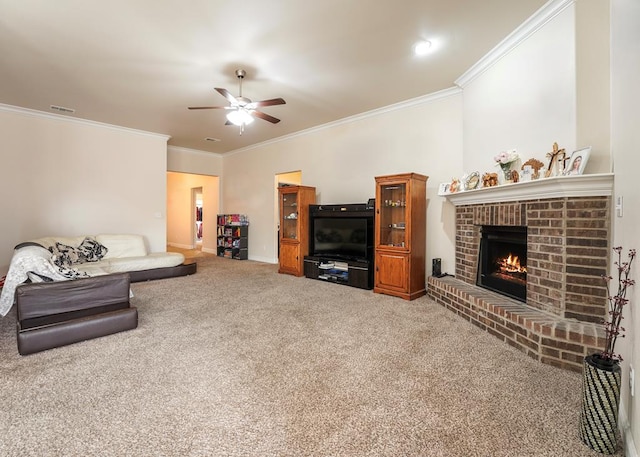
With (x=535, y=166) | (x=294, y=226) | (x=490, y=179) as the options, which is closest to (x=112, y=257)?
(x=294, y=226)

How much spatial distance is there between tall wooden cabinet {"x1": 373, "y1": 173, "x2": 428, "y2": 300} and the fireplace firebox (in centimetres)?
86

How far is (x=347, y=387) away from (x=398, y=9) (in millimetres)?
3224

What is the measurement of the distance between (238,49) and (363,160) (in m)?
2.89

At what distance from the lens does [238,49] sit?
3355mm

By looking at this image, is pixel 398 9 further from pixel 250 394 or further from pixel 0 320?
pixel 0 320

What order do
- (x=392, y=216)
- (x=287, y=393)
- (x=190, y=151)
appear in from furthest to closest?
(x=190, y=151) < (x=392, y=216) < (x=287, y=393)

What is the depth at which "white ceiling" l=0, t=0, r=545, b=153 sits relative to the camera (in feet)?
9.00

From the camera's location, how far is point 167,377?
87.5 inches

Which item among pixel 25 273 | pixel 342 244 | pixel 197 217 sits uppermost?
pixel 197 217

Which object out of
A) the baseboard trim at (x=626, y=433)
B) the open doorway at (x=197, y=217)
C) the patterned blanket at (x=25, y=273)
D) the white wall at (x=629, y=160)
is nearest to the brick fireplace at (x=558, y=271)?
the white wall at (x=629, y=160)

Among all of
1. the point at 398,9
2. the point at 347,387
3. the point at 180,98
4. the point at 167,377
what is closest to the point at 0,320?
the point at 167,377

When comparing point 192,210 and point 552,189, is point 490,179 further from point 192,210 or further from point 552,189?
point 192,210

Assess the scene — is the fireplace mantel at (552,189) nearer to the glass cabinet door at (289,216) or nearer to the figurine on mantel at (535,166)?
the figurine on mantel at (535,166)

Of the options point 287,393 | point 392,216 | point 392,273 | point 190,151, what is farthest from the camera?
point 190,151
